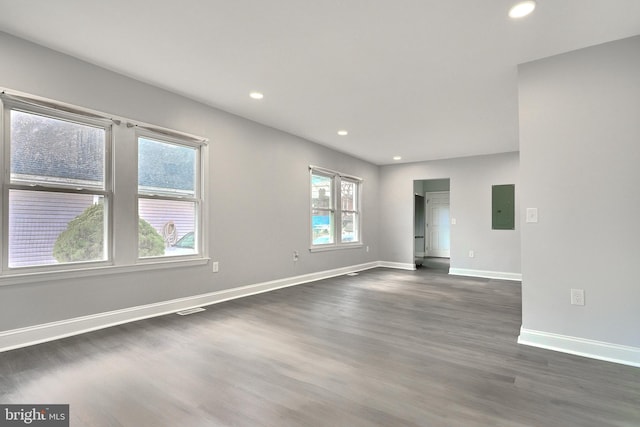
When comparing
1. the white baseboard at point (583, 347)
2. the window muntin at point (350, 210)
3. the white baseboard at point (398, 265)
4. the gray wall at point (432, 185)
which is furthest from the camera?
the gray wall at point (432, 185)

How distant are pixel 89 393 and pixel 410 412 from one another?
1.93m

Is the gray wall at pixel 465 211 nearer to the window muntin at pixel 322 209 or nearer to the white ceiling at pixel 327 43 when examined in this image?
the window muntin at pixel 322 209

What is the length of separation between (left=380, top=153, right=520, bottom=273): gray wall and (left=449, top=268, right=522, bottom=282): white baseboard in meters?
0.06

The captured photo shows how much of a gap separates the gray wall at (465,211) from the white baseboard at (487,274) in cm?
6

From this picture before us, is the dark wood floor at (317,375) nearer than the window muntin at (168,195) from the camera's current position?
Yes

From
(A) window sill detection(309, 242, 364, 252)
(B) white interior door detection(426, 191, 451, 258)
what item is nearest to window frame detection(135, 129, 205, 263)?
(A) window sill detection(309, 242, 364, 252)

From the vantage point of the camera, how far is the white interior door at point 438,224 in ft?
32.5

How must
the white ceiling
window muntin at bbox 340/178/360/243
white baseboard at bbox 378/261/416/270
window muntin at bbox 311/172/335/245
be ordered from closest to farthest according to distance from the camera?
the white ceiling, window muntin at bbox 311/172/335/245, window muntin at bbox 340/178/360/243, white baseboard at bbox 378/261/416/270

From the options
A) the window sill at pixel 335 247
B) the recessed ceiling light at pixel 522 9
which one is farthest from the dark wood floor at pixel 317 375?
the recessed ceiling light at pixel 522 9

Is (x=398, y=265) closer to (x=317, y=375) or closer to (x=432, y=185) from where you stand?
(x=432, y=185)

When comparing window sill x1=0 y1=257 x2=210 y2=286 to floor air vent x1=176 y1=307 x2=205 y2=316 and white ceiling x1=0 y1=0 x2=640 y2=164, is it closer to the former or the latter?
floor air vent x1=176 y1=307 x2=205 y2=316

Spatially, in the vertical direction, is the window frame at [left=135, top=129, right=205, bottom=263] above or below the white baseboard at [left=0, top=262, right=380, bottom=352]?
above

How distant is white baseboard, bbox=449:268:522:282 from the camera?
6.22m

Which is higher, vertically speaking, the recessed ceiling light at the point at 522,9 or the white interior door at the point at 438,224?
the recessed ceiling light at the point at 522,9
